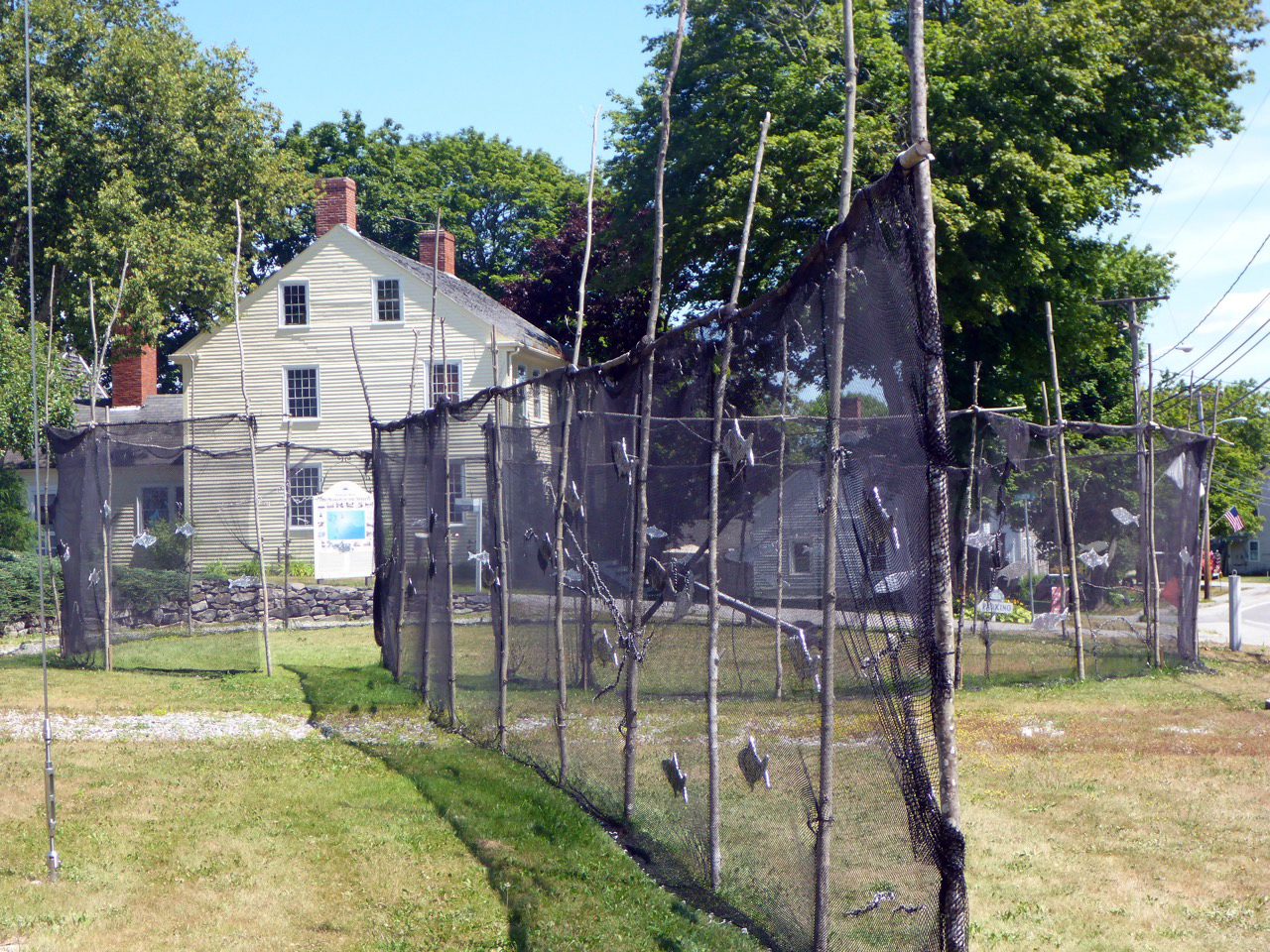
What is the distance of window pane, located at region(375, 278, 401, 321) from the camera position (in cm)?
3023

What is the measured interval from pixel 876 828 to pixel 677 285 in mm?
20294

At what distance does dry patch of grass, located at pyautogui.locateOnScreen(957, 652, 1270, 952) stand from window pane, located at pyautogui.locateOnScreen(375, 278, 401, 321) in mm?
22097

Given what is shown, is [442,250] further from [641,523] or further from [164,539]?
[641,523]

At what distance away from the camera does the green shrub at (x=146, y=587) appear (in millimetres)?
13008

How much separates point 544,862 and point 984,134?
56.5 ft

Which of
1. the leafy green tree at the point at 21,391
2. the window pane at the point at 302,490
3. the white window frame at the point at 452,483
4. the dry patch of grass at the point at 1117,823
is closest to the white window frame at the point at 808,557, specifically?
the dry patch of grass at the point at 1117,823

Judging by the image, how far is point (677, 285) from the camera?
77.0 ft

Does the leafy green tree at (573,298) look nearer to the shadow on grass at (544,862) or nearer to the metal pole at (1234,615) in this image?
the metal pole at (1234,615)

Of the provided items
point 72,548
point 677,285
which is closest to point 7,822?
point 72,548

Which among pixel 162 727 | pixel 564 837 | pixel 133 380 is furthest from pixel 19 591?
pixel 133 380

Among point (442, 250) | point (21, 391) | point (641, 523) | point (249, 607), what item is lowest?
point (249, 607)

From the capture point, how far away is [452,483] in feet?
32.1

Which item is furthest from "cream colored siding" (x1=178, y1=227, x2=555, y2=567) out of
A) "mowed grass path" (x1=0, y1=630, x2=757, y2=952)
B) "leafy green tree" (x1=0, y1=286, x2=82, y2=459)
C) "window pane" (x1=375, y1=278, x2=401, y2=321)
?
"mowed grass path" (x1=0, y1=630, x2=757, y2=952)

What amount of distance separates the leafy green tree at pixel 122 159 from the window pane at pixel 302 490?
10797mm
